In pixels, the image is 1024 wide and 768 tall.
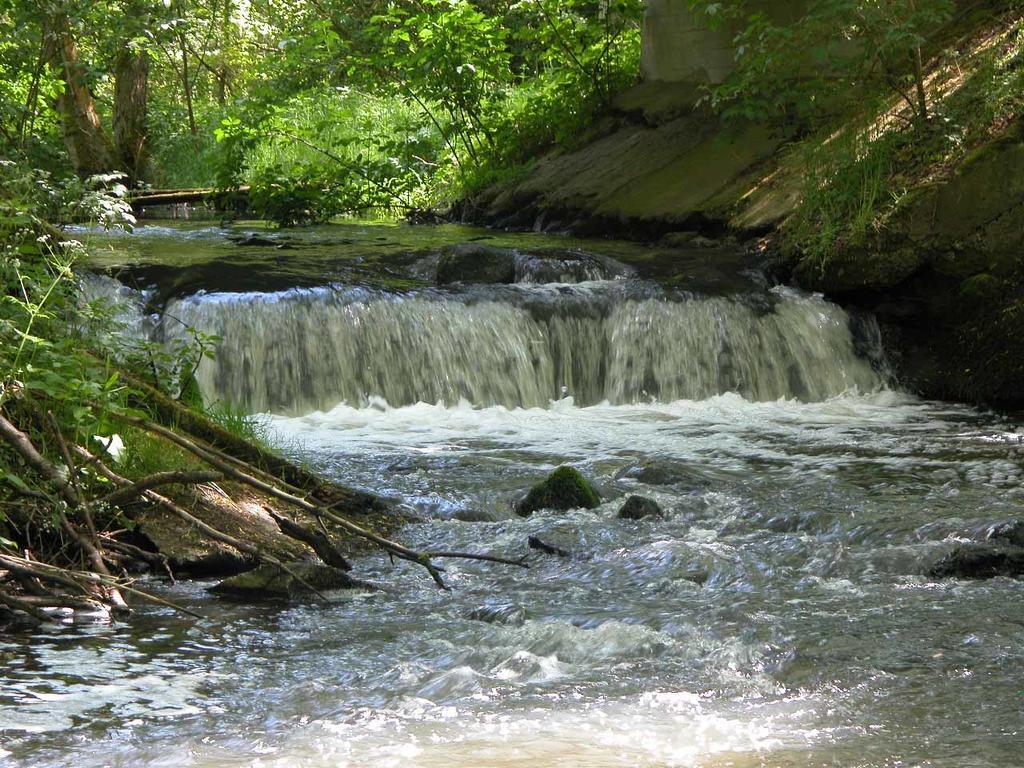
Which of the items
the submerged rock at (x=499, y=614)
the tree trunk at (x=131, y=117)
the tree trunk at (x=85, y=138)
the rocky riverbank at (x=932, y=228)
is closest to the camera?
the submerged rock at (x=499, y=614)

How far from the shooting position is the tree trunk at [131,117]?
20109mm

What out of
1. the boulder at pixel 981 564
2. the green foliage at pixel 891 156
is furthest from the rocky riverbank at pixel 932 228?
the boulder at pixel 981 564

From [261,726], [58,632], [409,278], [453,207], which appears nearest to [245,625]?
[58,632]

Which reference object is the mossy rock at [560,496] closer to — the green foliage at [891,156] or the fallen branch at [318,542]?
the fallen branch at [318,542]

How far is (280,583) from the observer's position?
480 centimetres

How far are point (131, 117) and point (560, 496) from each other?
1617 cm

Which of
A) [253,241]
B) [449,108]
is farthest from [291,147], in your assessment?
[253,241]

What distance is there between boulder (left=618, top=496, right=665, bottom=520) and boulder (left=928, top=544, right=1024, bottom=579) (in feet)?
4.43

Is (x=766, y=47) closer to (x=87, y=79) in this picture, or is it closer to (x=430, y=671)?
(x=87, y=79)

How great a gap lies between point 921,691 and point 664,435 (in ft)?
15.0

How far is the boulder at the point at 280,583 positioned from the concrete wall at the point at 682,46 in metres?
10.4

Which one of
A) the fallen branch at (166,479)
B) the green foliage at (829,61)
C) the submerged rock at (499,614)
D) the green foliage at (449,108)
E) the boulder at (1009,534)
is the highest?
the green foliage at (449,108)

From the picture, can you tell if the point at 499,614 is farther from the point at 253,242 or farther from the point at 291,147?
the point at 291,147

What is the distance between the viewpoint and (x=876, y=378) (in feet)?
33.0
